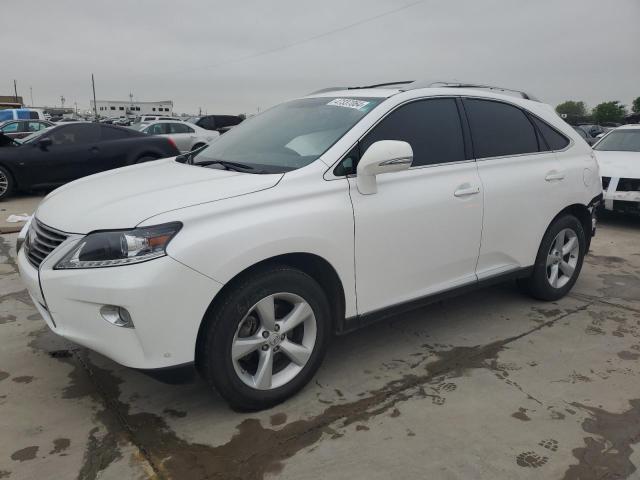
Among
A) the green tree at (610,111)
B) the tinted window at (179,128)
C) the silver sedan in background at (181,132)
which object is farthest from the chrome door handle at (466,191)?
the green tree at (610,111)

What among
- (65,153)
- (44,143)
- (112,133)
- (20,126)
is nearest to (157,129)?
(20,126)

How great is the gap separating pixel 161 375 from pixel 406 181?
5.68 ft

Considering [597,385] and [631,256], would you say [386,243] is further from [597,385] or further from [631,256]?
[631,256]

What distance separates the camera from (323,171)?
2789 millimetres

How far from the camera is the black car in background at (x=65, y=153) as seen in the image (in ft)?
30.2

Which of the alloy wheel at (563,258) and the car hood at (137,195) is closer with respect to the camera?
the car hood at (137,195)

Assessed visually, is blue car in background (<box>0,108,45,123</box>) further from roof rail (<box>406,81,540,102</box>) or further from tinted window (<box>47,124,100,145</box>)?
roof rail (<box>406,81,540,102</box>)

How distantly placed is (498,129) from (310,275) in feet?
6.33

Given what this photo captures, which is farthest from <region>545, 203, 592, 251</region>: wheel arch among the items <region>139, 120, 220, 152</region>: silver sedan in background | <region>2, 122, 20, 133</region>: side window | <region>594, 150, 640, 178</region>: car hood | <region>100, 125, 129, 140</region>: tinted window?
<region>2, 122, 20, 133</region>: side window

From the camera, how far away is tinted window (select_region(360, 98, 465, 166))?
10.4ft

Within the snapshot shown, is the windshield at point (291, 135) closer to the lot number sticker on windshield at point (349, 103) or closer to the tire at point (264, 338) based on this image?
the lot number sticker on windshield at point (349, 103)

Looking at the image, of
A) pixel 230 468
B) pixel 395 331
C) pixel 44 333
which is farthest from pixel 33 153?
pixel 230 468

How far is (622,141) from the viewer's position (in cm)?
859

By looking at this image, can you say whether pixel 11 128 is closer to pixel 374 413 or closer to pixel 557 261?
pixel 557 261
